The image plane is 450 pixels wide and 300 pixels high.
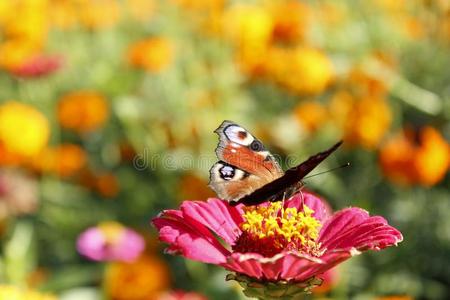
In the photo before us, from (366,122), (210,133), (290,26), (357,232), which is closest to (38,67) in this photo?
(210,133)

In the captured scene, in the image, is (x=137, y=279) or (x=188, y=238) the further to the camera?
(x=137, y=279)

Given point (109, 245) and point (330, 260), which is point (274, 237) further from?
point (109, 245)

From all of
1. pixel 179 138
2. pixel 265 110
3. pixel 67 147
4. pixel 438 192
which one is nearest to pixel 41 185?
pixel 67 147

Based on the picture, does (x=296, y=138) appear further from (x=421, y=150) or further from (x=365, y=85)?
(x=421, y=150)

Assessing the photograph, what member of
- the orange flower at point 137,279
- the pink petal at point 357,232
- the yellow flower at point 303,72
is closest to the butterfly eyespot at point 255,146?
the pink petal at point 357,232

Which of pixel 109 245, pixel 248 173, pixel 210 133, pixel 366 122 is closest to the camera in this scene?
pixel 248 173

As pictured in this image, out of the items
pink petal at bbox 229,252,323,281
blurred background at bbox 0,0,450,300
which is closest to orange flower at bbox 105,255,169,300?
blurred background at bbox 0,0,450,300

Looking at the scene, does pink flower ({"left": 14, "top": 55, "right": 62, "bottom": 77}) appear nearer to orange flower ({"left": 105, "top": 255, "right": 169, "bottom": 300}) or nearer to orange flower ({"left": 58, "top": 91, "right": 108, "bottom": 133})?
orange flower ({"left": 58, "top": 91, "right": 108, "bottom": 133})

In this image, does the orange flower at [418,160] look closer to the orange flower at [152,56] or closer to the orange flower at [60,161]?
the orange flower at [152,56]
